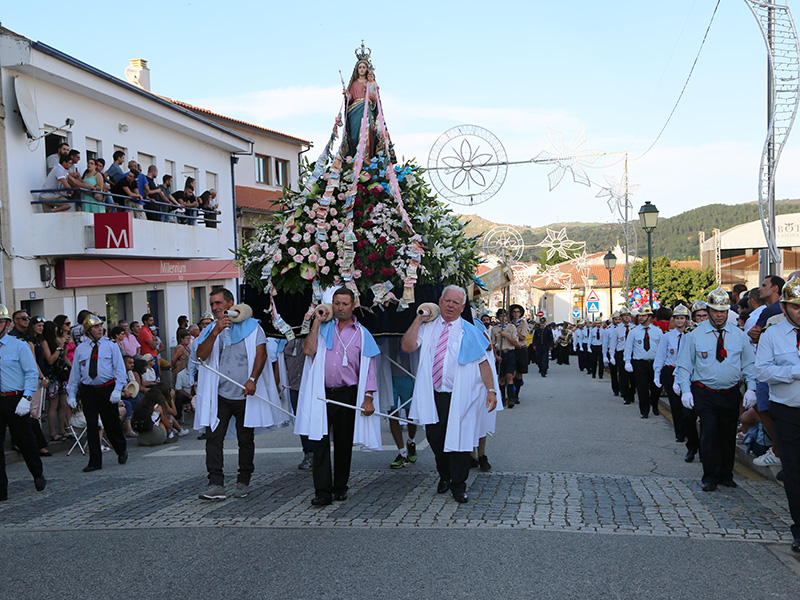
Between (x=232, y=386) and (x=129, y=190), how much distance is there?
43.5ft

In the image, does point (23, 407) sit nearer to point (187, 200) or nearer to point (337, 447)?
point (337, 447)

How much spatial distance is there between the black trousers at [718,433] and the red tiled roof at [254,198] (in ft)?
79.3

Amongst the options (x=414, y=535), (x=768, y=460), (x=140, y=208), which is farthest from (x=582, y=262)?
(x=414, y=535)

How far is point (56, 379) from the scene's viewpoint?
12.5 m

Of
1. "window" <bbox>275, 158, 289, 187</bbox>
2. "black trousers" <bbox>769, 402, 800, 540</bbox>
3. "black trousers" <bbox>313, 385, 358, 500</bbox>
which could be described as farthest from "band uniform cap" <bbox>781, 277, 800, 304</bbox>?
"window" <bbox>275, 158, 289, 187</bbox>

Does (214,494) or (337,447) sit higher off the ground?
(337,447)

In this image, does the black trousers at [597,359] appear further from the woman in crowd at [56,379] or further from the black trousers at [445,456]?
the black trousers at [445,456]

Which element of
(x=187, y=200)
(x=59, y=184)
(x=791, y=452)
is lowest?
(x=791, y=452)

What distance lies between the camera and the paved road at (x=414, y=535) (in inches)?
209

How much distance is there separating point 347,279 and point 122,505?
314 centimetres

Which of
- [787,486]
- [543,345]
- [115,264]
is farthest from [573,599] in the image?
[543,345]

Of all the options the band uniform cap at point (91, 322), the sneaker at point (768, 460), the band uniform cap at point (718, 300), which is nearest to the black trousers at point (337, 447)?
the band uniform cap at point (718, 300)

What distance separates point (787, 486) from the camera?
6184mm

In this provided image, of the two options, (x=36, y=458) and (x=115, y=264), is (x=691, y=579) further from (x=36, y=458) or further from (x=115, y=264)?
(x=115, y=264)
